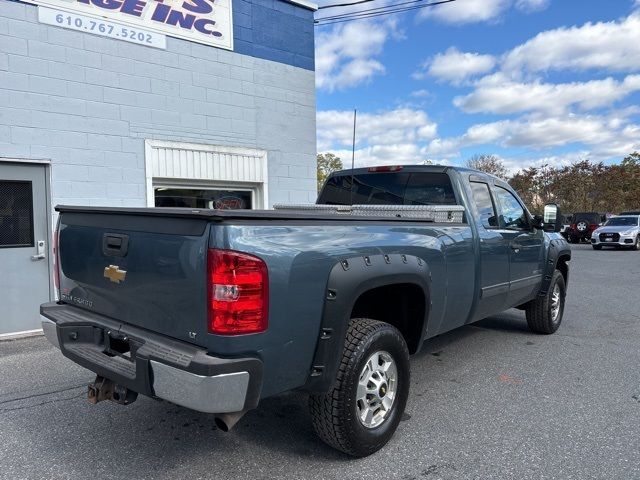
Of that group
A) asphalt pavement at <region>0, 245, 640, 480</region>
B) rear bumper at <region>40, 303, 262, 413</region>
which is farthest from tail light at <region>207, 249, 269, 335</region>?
asphalt pavement at <region>0, 245, 640, 480</region>

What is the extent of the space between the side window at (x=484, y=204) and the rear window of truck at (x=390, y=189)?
335 millimetres

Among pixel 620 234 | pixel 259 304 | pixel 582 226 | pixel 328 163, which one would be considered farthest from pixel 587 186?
pixel 259 304

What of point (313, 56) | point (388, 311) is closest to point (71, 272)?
point (388, 311)

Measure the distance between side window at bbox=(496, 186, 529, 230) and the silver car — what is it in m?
18.8

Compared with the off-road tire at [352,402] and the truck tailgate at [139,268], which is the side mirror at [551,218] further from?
the truck tailgate at [139,268]

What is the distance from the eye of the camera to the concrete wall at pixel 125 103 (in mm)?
6152

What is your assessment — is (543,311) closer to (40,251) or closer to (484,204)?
(484,204)

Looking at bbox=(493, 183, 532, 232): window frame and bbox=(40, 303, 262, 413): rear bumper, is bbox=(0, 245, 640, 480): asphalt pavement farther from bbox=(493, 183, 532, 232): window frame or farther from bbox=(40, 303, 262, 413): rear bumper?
bbox=(493, 183, 532, 232): window frame

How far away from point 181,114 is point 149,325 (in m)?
5.32

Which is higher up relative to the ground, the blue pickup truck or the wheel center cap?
the blue pickup truck

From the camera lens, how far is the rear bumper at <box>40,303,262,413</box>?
2.38 meters

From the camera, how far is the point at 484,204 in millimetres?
4836

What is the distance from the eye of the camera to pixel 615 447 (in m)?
3.31

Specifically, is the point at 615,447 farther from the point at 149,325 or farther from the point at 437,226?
the point at 149,325
